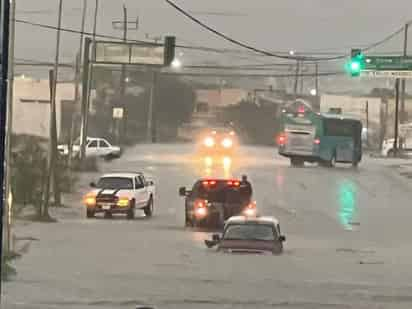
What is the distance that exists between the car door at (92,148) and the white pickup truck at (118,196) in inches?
1155

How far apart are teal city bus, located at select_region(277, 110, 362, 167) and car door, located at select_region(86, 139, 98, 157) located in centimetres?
1260

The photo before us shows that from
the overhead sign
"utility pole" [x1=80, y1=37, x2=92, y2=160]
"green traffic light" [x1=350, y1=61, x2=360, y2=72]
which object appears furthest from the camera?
the overhead sign

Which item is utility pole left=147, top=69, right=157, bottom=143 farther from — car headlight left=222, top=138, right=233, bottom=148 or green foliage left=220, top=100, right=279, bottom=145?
car headlight left=222, top=138, right=233, bottom=148

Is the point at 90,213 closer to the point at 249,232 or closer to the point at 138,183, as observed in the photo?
the point at 138,183

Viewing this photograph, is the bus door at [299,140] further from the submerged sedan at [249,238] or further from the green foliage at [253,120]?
the green foliage at [253,120]

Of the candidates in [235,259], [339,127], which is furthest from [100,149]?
[235,259]

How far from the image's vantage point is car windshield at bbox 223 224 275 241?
86.8ft

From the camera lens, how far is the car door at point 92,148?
7119cm

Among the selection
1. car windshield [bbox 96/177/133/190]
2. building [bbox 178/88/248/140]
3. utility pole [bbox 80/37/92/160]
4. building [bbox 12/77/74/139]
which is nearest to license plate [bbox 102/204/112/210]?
car windshield [bbox 96/177/133/190]

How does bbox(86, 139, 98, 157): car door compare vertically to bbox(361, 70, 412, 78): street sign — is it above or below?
below

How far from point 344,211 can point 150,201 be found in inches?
333

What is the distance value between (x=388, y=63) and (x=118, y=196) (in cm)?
2533

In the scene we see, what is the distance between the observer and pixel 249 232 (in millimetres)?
26641

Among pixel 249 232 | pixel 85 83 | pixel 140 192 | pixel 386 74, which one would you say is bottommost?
pixel 140 192
